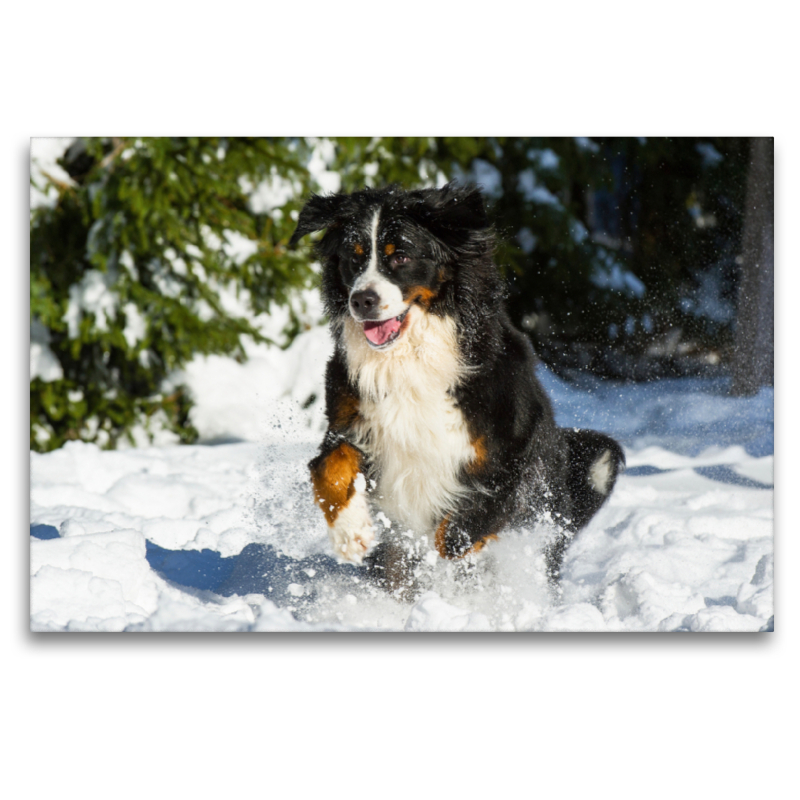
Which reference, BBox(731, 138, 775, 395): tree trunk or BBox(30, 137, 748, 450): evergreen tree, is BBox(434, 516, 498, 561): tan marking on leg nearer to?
BBox(30, 137, 748, 450): evergreen tree

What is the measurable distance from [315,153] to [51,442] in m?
1.46

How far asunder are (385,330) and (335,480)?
0.46 metres

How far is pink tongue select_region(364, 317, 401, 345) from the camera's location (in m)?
2.11

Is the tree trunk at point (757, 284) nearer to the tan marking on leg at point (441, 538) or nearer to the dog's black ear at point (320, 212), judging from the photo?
the tan marking on leg at point (441, 538)

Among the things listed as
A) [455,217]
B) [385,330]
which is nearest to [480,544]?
[385,330]

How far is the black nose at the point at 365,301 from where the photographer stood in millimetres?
1940

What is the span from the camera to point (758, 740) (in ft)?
7.46

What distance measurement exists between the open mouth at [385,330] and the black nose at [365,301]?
0.49 ft

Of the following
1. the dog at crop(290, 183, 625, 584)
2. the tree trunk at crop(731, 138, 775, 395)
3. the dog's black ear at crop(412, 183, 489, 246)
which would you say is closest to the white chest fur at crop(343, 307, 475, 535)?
the dog at crop(290, 183, 625, 584)

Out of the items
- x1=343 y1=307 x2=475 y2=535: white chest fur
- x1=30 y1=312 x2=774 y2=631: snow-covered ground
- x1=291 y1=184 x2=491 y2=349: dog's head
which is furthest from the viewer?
x1=30 y1=312 x2=774 y2=631: snow-covered ground

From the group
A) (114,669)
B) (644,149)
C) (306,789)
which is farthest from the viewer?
(644,149)

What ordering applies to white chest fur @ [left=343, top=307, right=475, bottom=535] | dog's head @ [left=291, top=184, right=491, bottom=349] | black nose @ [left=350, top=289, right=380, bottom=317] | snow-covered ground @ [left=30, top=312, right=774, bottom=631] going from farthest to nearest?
snow-covered ground @ [left=30, top=312, right=774, bottom=631]
white chest fur @ [left=343, top=307, right=475, bottom=535]
dog's head @ [left=291, top=184, right=491, bottom=349]
black nose @ [left=350, top=289, right=380, bottom=317]
